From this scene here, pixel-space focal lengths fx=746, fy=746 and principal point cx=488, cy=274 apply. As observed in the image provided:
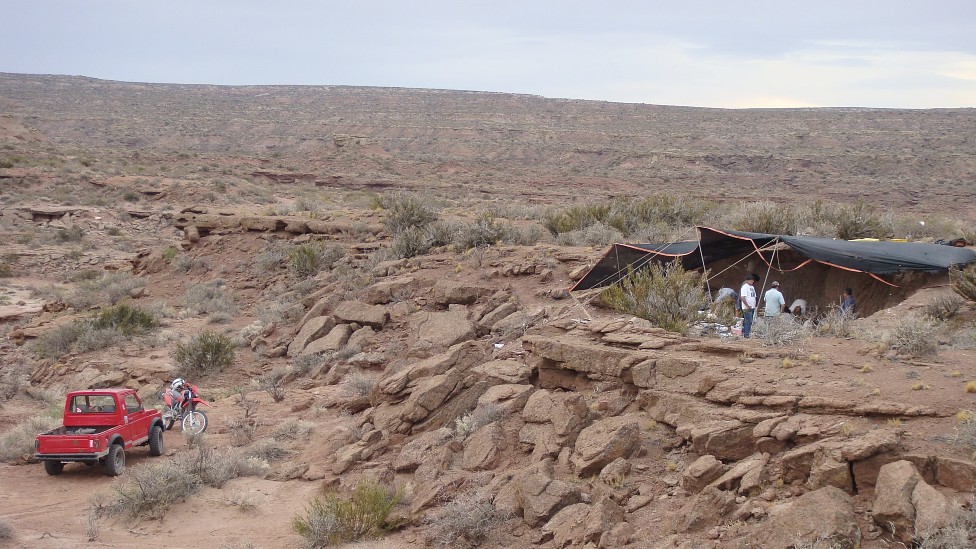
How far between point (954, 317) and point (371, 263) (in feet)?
37.6

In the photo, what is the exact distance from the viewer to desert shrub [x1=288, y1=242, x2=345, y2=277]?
1814 cm

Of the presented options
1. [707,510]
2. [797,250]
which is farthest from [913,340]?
[797,250]

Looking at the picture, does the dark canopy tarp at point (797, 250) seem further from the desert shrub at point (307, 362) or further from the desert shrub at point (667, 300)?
the desert shrub at point (307, 362)

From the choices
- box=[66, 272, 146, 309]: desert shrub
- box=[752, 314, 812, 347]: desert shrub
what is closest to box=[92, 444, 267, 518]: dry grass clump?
box=[752, 314, 812, 347]: desert shrub

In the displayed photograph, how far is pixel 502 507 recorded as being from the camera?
22.1ft

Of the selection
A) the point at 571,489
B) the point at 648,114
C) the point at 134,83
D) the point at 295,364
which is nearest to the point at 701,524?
the point at 571,489

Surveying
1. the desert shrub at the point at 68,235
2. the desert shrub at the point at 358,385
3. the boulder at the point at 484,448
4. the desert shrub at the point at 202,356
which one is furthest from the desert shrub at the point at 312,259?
the desert shrub at the point at 68,235

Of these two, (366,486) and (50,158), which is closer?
(366,486)

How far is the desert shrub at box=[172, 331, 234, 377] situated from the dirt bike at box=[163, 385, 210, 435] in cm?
229

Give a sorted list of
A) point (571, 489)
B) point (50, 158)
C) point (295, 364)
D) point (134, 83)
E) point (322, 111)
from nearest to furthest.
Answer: point (571, 489)
point (295, 364)
point (50, 158)
point (322, 111)
point (134, 83)

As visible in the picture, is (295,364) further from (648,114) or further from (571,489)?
(648,114)

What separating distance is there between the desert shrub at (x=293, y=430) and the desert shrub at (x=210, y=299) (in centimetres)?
770

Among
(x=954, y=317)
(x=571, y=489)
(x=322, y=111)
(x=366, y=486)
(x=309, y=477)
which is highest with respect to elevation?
(x=322, y=111)

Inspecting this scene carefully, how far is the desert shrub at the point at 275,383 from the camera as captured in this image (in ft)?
39.8
